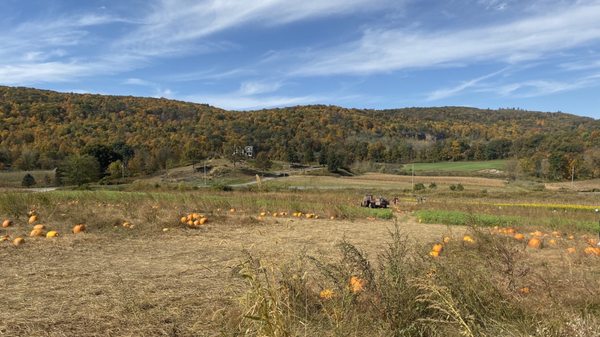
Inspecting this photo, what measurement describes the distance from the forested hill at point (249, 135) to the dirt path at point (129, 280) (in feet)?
226

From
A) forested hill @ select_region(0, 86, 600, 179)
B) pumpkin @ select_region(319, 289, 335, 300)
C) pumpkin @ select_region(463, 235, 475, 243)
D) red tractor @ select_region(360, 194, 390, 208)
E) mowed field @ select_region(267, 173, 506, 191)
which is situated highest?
forested hill @ select_region(0, 86, 600, 179)

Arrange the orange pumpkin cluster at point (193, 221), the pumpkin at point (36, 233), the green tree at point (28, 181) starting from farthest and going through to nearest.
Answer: the green tree at point (28, 181) → the orange pumpkin cluster at point (193, 221) → the pumpkin at point (36, 233)

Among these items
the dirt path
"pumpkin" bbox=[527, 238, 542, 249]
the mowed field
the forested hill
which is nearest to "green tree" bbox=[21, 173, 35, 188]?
the forested hill

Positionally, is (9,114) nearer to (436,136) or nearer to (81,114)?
(81,114)

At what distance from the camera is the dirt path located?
172 inches

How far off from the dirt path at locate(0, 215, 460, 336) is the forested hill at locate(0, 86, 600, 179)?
68990 millimetres

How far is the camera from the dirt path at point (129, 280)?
14.3 feet

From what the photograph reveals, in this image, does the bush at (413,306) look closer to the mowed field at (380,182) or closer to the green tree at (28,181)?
the mowed field at (380,182)

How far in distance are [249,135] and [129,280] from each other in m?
105

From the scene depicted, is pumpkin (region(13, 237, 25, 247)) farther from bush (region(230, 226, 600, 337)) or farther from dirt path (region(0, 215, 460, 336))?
bush (region(230, 226, 600, 337))

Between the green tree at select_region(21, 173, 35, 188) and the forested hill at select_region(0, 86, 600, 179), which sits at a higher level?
the forested hill at select_region(0, 86, 600, 179)

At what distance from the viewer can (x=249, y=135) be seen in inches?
4326

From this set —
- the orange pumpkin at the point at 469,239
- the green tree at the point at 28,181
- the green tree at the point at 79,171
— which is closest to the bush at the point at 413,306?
the orange pumpkin at the point at 469,239

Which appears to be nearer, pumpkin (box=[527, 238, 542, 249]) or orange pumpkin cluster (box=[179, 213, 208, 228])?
pumpkin (box=[527, 238, 542, 249])
